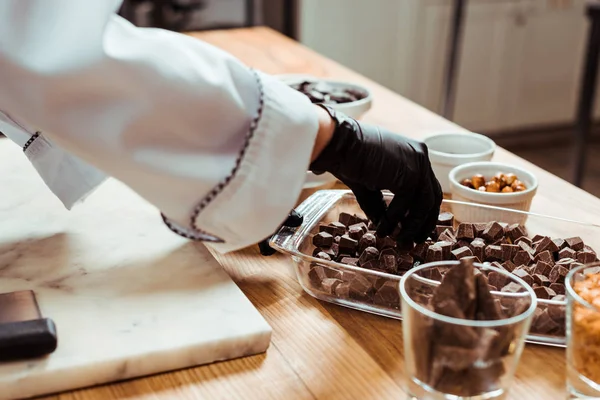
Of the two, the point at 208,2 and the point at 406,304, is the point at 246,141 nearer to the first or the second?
the point at 406,304

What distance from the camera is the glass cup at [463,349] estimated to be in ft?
1.95

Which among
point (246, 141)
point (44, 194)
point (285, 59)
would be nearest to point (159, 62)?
point (246, 141)

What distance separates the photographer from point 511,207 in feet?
3.25

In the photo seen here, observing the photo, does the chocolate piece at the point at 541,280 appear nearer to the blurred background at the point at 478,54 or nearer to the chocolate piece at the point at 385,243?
the chocolate piece at the point at 385,243

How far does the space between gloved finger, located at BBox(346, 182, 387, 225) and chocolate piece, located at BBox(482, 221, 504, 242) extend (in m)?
0.13

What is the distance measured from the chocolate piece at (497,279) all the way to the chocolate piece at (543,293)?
8 cm

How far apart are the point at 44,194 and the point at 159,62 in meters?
0.47

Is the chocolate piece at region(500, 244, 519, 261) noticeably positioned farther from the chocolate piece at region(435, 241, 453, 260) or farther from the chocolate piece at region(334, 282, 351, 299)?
the chocolate piece at region(334, 282, 351, 299)

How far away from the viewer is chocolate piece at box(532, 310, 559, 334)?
2.38ft

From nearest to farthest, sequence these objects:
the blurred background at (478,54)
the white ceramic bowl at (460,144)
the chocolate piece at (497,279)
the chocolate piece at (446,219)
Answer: the chocolate piece at (497,279)
the chocolate piece at (446,219)
the white ceramic bowl at (460,144)
the blurred background at (478,54)

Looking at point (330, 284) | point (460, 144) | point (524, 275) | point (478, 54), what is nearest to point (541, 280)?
point (524, 275)

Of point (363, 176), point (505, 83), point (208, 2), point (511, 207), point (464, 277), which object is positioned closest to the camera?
point (464, 277)

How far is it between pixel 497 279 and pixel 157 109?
36cm

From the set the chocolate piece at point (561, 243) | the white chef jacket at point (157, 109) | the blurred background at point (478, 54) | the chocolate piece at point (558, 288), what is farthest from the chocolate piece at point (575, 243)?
the blurred background at point (478, 54)
